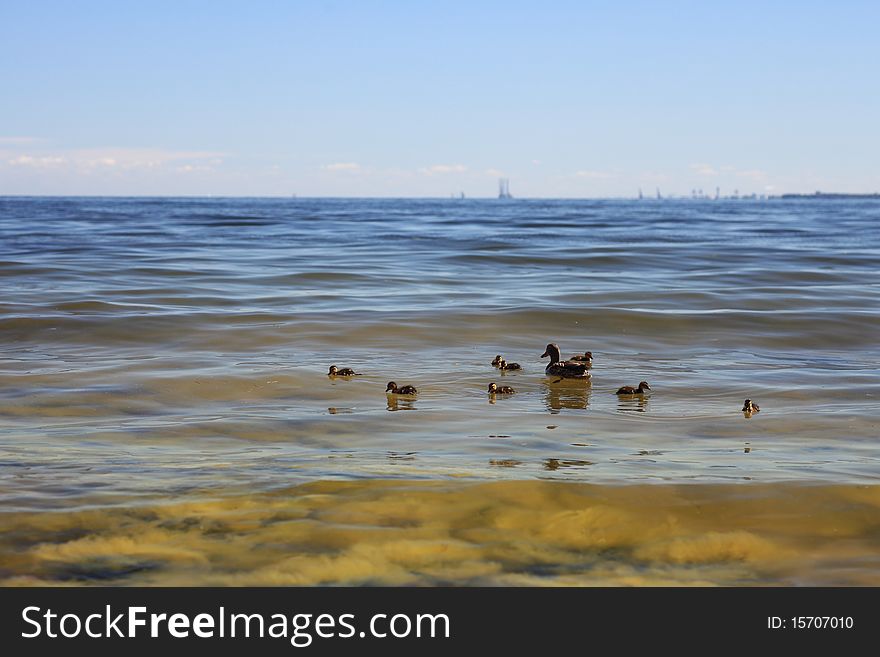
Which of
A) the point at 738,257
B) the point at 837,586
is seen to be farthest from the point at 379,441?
the point at 738,257

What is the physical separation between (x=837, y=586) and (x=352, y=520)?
308 cm

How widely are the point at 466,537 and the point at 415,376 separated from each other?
19.3ft

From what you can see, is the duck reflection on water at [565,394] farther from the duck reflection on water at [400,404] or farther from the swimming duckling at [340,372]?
the swimming duckling at [340,372]

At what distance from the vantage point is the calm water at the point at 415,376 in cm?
848

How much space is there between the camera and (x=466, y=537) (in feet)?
22.9

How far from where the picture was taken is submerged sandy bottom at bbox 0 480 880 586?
6324 millimetres

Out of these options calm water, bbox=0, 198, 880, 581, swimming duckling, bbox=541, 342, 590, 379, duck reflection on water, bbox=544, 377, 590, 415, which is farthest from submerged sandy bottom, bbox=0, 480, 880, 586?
swimming duckling, bbox=541, 342, 590, 379

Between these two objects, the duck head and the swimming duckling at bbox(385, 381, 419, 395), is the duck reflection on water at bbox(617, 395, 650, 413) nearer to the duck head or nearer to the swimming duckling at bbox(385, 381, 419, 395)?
the duck head

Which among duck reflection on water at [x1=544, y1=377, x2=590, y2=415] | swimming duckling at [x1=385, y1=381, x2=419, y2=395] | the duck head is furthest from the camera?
the duck head

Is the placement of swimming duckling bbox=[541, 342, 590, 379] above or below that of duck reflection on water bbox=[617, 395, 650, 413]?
above

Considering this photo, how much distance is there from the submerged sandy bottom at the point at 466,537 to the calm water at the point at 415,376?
331 mm

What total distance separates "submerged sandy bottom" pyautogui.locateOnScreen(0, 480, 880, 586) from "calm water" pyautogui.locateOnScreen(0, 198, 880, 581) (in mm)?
331

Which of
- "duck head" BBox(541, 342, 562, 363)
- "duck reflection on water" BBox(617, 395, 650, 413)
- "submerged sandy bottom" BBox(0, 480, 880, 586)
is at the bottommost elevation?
"submerged sandy bottom" BBox(0, 480, 880, 586)

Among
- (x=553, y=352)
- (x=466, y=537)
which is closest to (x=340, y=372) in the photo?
(x=553, y=352)
